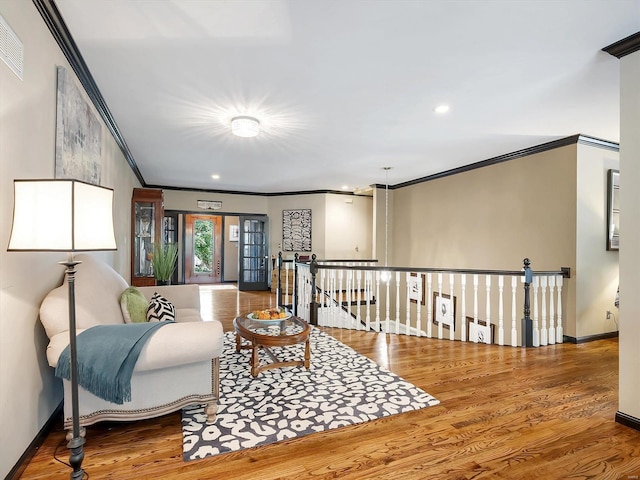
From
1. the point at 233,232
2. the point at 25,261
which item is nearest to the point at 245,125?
the point at 25,261

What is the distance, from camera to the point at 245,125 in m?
3.57

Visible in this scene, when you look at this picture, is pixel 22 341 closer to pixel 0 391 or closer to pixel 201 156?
pixel 0 391

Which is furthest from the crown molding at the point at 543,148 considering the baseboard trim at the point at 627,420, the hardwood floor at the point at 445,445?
the baseboard trim at the point at 627,420

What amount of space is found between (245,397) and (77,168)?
7.28 feet

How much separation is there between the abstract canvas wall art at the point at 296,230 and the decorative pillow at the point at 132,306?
5.73 m

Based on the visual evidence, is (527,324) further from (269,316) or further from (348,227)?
(348,227)

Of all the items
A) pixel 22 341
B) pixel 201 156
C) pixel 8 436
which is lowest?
pixel 8 436

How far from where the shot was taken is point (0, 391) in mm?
1527

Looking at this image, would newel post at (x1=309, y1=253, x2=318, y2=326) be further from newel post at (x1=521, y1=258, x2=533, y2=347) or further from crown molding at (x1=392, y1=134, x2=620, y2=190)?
crown molding at (x1=392, y1=134, x2=620, y2=190)

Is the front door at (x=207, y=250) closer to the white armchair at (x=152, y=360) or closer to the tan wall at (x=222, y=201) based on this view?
the tan wall at (x=222, y=201)

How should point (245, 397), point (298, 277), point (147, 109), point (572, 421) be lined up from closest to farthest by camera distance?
point (572, 421), point (245, 397), point (147, 109), point (298, 277)

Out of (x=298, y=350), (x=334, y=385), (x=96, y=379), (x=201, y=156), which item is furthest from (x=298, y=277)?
(x=96, y=379)

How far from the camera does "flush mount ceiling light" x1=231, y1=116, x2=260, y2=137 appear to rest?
3555mm

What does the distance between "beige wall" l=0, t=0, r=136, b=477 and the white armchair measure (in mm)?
143
